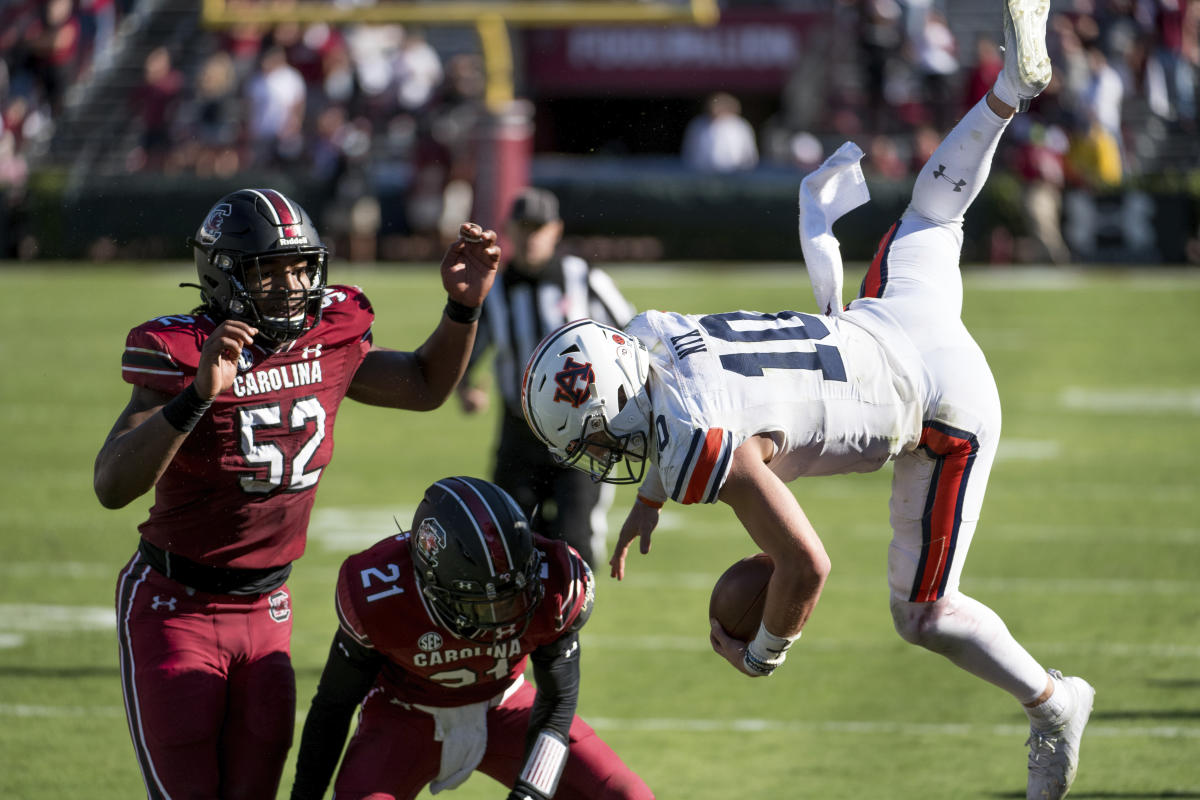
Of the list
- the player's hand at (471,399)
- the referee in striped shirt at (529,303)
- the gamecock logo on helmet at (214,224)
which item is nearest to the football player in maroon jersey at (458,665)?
the gamecock logo on helmet at (214,224)

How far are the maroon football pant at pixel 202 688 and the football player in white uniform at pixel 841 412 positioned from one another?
2.69 ft

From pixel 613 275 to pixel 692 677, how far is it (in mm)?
10842

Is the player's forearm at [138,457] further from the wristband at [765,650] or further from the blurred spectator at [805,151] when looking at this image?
the blurred spectator at [805,151]

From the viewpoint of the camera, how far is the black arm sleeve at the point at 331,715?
11.2ft

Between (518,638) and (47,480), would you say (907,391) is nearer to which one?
(518,638)

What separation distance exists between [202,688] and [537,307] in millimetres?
3238

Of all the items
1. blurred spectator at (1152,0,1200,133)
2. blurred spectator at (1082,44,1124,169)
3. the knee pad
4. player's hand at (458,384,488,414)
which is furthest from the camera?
blurred spectator at (1082,44,1124,169)

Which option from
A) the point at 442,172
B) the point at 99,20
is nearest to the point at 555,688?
the point at 442,172

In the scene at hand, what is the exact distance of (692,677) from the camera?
231 inches

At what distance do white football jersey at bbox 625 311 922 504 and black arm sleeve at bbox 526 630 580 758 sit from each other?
417 mm

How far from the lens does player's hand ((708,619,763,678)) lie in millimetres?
3717

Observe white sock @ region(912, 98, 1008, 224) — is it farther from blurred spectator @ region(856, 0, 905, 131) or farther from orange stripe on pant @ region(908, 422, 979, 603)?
blurred spectator @ region(856, 0, 905, 131)

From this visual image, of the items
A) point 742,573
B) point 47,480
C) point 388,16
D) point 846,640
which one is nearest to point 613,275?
point 388,16

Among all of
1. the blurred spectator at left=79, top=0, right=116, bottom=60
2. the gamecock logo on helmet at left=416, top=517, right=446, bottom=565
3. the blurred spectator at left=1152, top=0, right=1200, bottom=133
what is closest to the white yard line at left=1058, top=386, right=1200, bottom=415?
the blurred spectator at left=1152, top=0, right=1200, bottom=133
